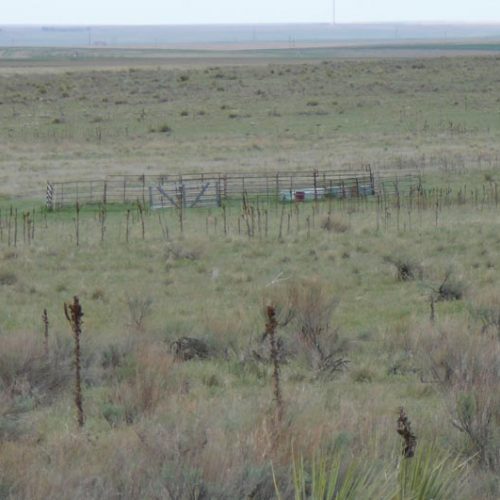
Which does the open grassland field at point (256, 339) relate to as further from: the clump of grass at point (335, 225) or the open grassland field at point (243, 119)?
the open grassland field at point (243, 119)

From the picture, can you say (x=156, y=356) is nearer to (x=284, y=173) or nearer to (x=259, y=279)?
(x=259, y=279)

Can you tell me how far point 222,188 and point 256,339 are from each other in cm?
2301

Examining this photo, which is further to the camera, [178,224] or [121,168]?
[121,168]

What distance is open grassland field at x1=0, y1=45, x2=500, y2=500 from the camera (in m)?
6.17

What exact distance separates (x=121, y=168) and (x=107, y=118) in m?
22.3

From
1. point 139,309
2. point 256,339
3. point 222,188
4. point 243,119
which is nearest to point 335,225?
point 222,188

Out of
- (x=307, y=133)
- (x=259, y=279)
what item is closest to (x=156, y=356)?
(x=259, y=279)

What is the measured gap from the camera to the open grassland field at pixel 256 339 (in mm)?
6168

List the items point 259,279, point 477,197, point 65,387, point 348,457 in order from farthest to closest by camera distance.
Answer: point 477,197
point 259,279
point 65,387
point 348,457

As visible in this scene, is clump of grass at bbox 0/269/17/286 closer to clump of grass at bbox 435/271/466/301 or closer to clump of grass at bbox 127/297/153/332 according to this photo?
clump of grass at bbox 127/297/153/332

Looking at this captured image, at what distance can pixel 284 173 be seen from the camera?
126 feet

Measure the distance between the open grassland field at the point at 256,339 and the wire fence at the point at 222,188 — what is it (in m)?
0.73

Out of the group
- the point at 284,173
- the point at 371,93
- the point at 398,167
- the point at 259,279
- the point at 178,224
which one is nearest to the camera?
the point at 259,279

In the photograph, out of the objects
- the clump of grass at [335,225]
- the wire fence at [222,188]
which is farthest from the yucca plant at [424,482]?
the wire fence at [222,188]
